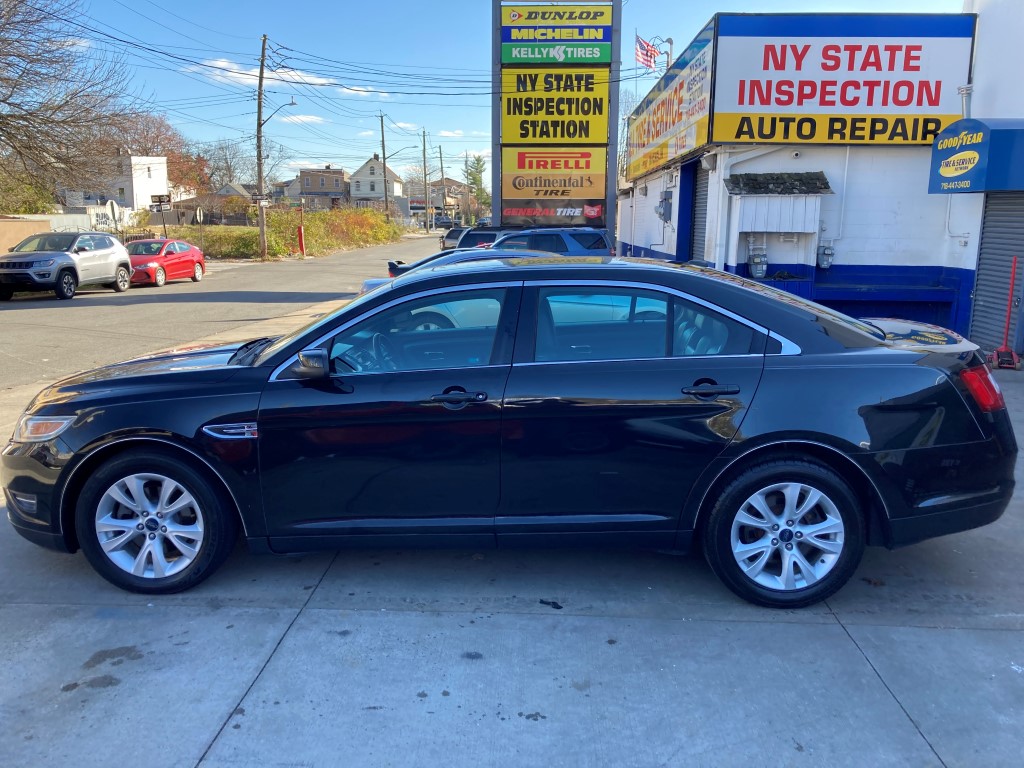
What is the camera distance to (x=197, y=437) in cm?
373

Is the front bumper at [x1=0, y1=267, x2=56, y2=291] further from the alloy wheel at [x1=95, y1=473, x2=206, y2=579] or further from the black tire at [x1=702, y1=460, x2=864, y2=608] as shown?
the black tire at [x1=702, y1=460, x2=864, y2=608]

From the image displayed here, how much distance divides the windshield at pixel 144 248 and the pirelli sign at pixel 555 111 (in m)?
11.3

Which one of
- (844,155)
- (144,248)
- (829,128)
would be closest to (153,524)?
(829,128)

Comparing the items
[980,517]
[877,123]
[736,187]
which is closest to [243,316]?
[736,187]

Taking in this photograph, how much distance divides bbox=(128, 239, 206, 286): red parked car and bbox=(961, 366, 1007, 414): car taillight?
2307 centimetres

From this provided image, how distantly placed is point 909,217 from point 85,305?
1683 centimetres

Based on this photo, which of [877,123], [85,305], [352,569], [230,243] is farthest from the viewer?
[230,243]

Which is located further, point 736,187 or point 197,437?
point 736,187

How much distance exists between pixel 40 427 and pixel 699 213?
12.3 meters

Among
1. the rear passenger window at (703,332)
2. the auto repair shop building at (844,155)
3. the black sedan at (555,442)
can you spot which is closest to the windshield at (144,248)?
the auto repair shop building at (844,155)

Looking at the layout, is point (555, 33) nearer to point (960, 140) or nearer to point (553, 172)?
point (553, 172)

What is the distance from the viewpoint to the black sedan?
3.67m

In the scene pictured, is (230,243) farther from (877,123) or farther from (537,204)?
(877,123)

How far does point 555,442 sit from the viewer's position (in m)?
3.70
